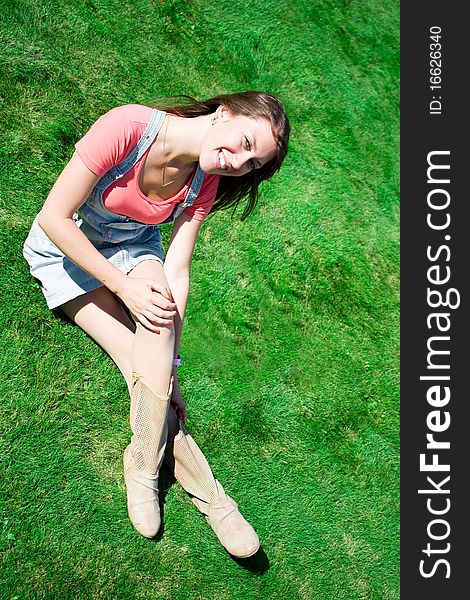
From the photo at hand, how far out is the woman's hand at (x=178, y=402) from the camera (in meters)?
3.52

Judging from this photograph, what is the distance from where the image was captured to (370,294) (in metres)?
4.75

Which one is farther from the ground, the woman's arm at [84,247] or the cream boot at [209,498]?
the woman's arm at [84,247]

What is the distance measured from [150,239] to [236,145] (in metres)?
0.84

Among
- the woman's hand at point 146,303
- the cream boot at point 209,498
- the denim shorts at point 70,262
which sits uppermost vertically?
the denim shorts at point 70,262

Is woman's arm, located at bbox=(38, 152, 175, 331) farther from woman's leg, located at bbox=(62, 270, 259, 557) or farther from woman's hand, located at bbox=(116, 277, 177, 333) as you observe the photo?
woman's leg, located at bbox=(62, 270, 259, 557)

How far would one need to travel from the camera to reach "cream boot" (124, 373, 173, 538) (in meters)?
3.24

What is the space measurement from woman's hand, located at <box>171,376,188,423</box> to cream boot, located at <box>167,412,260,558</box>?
44 mm

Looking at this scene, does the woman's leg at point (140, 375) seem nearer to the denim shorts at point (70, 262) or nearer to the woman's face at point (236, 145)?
the denim shorts at point (70, 262)

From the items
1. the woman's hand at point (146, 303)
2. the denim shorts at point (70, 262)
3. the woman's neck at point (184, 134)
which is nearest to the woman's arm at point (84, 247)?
the woman's hand at point (146, 303)

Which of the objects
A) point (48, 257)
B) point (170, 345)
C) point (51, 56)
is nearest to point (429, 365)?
point (170, 345)

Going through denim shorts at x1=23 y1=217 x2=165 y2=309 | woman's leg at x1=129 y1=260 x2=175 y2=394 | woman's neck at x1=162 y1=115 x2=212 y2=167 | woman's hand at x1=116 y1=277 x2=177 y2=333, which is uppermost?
woman's neck at x1=162 y1=115 x2=212 y2=167

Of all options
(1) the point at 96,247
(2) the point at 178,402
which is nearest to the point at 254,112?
(1) the point at 96,247

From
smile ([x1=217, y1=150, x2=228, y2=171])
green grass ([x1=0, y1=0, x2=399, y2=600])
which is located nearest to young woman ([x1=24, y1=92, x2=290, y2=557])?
smile ([x1=217, y1=150, x2=228, y2=171])

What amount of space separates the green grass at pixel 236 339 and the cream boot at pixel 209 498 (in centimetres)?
9
